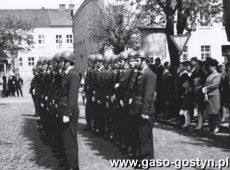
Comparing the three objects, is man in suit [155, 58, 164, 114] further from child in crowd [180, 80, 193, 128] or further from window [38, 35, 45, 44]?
window [38, 35, 45, 44]

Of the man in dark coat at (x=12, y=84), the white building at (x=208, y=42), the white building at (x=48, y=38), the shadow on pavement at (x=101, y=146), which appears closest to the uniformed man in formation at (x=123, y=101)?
the shadow on pavement at (x=101, y=146)

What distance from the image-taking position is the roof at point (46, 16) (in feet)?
310

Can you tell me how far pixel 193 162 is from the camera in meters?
9.38

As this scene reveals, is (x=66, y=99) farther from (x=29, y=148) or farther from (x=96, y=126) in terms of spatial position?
(x=96, y=126)

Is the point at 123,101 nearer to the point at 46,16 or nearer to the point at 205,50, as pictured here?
the point at 205,50

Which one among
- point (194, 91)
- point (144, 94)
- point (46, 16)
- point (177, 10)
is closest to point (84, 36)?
point (46, 16)

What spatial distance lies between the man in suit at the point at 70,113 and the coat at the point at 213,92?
208 inches

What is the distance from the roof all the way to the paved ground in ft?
259

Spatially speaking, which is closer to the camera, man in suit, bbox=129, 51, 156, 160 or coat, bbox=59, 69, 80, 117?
coat, bbox=59, 69, 80, 117

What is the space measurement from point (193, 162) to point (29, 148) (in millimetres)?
4085

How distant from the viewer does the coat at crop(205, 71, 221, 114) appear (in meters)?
13.1

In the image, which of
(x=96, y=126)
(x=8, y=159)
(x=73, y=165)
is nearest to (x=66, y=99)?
A: (x=73, y=165)

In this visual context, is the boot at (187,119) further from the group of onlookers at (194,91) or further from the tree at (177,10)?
the tree at (177,10)

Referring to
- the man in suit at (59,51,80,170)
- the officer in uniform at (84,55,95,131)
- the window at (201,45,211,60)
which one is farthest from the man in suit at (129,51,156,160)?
the window at (201,45,211,60)
